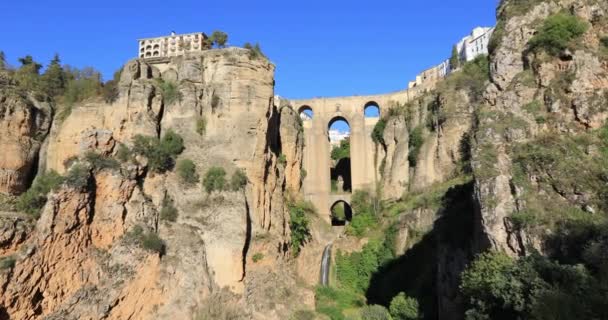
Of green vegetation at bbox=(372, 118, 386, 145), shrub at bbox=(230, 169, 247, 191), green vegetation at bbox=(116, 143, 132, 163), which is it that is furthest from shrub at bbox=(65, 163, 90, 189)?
green vegetation at bbox=(372, 118, 386, 145)

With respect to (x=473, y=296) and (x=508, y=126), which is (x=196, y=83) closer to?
(x=508, y=126)

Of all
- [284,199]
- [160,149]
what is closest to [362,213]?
[284,199]

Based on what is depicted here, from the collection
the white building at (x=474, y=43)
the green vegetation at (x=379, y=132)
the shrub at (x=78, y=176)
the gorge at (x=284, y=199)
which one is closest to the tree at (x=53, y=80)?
Result: the gorge at (x=284, y=199)

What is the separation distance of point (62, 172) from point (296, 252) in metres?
14.7

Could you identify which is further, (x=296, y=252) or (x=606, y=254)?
(x=296, y=252)

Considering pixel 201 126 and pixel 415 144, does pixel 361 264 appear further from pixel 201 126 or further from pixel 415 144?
pixel 201 126

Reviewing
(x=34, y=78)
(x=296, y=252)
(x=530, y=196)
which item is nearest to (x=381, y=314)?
(x=296, y=252)

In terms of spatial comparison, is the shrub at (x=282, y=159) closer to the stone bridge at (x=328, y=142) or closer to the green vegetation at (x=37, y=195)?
the stone bridge at (x=328, y=142)

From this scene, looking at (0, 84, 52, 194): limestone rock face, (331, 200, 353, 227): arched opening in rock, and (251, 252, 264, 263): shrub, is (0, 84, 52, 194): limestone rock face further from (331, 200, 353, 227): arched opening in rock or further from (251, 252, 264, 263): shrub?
(331, 200, 353, 227): arched opening in rock

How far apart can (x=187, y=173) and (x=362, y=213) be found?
17503 millimetres

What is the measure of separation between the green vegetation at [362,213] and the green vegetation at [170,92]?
1675 centimetres

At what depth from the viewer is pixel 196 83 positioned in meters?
33.5

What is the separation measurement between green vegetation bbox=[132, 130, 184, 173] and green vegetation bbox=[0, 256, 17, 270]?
8.88m

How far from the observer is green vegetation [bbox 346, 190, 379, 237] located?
41.3 metres
